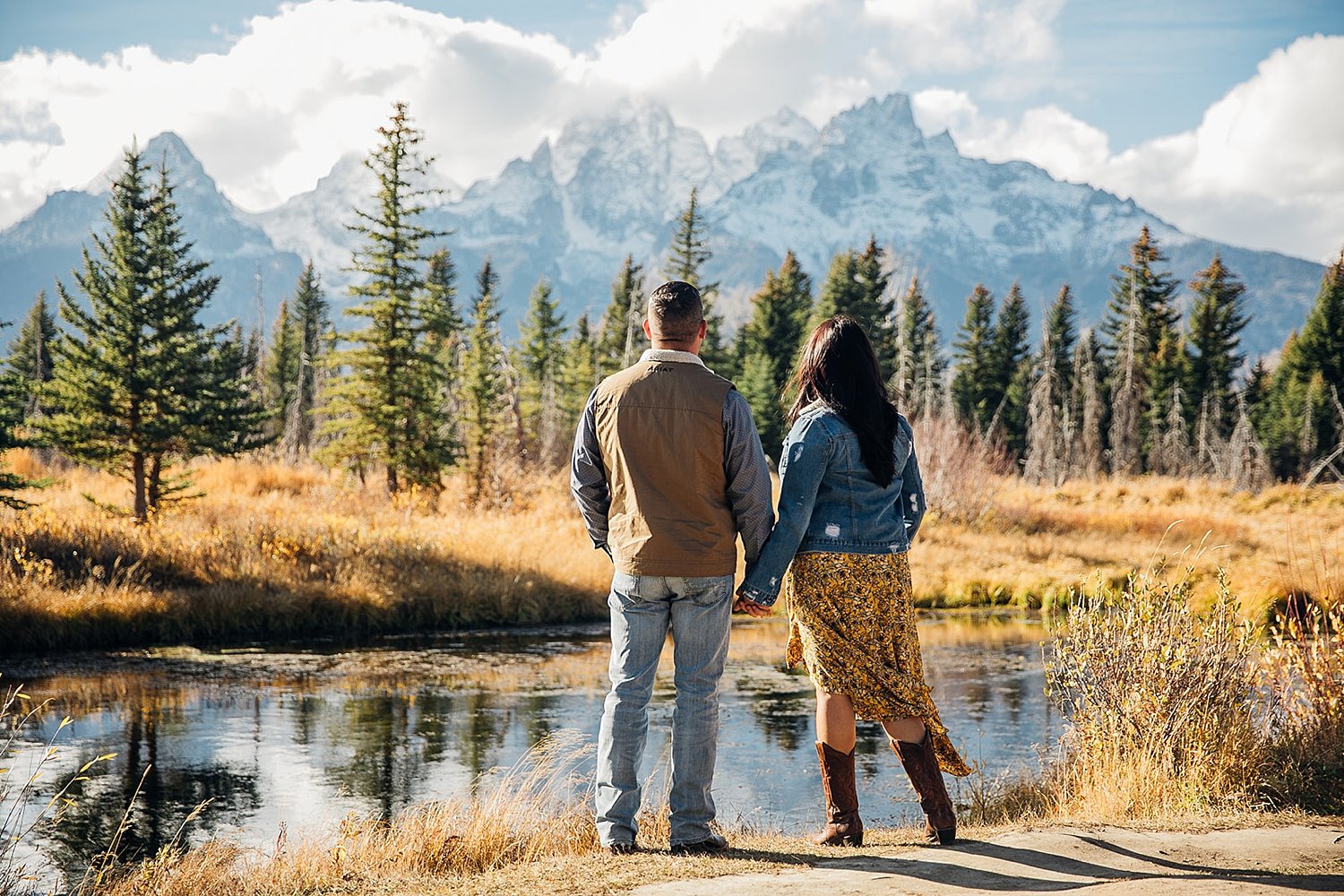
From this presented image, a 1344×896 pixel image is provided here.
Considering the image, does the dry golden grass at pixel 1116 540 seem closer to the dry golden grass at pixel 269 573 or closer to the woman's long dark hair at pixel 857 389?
the dry golden grass at pixel 269 573

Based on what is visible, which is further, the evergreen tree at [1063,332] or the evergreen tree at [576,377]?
the evergreen tree at [1063,332]

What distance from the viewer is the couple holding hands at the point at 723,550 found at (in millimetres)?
4531

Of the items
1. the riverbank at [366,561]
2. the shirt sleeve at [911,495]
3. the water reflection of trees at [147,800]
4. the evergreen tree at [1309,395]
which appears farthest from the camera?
the evergreen tree at [1309,395]

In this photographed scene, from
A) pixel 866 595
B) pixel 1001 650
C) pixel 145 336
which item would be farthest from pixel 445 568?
pixel 866 595

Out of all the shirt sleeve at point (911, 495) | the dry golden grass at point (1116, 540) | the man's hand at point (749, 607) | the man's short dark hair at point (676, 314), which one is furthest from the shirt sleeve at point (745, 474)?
the dry golden grass at point (1116, 540)

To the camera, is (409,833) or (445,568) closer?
(409,833)

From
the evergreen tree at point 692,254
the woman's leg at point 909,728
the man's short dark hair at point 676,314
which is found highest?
the evergreen tree at point 692,254

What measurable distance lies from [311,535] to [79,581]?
128 inches

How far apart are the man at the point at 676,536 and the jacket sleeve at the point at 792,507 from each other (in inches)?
3.3

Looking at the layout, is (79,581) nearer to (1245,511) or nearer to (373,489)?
(373,489)

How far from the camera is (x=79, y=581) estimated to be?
560 inches

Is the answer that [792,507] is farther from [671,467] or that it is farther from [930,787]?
[930,787]

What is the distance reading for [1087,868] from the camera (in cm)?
429

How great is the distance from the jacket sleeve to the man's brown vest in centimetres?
16
